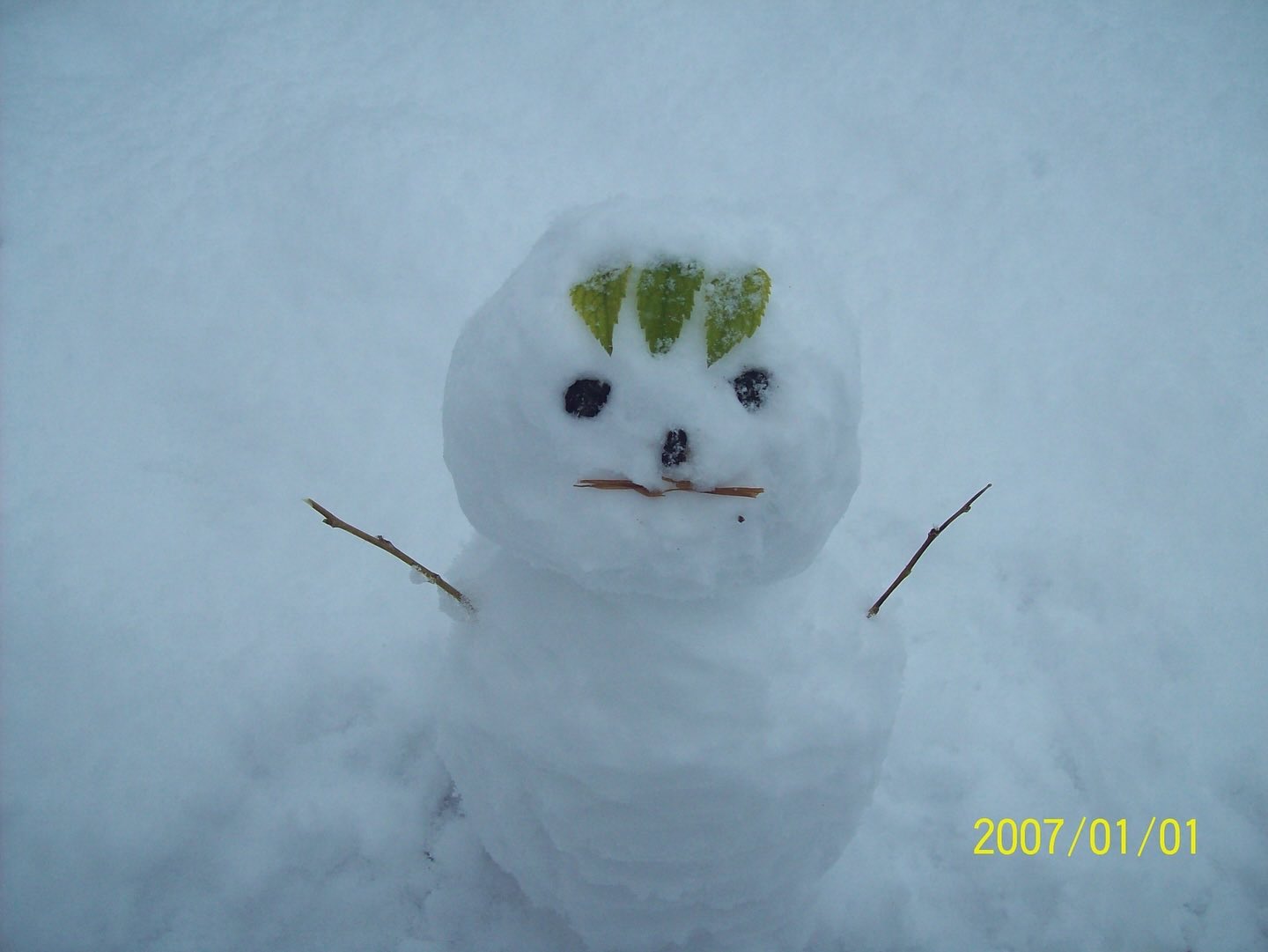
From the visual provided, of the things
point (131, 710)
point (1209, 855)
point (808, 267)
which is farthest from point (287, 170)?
point (1209, 855)

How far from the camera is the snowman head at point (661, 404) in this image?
25.6 inches

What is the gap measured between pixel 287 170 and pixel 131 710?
4.17 ft

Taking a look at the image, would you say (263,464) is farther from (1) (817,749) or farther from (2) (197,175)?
(1) (817,749)

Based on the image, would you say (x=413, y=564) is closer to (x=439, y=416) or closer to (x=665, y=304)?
(x=665, y=304)

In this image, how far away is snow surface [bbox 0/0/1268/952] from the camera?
122 centimetres

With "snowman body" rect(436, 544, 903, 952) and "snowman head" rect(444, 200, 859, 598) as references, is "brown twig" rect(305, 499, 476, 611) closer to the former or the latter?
"snowman body" rect(436, 544, 903, 952)

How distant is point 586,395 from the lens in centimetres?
66

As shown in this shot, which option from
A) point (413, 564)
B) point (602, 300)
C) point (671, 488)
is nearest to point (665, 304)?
point (602, 300)

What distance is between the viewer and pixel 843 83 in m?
2.14

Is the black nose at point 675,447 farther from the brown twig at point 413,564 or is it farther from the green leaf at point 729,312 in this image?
the brown twig at point 413,564

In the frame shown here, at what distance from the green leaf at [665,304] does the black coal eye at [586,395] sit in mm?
56
